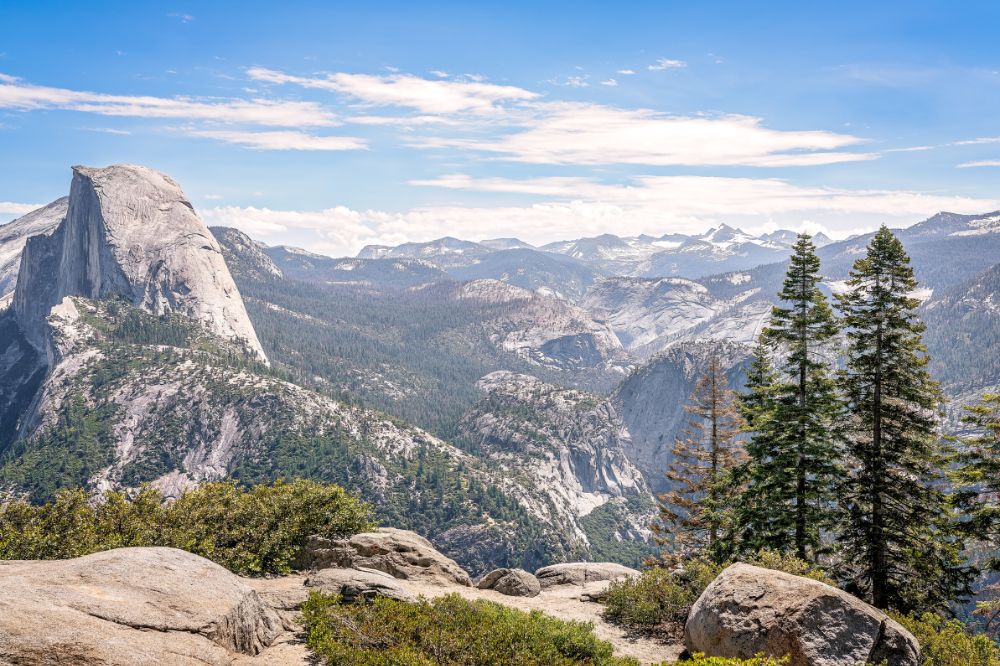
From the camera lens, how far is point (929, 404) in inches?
1259

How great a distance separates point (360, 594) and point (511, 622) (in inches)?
231

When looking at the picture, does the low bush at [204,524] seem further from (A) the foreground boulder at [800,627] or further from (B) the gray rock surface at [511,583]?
(A) the foreground boulder at [800,627]

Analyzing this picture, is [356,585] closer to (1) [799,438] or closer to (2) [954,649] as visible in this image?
(2) [954,649]

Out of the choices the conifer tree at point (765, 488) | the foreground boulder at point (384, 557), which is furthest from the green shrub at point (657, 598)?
the foreground boulder at point (384, 557)

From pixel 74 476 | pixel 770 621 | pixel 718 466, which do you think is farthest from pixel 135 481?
pixel 770 621

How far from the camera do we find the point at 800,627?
65.1ft

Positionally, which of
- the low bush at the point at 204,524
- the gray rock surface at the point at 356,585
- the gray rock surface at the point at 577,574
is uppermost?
the gray rock surface at the point at 356,585

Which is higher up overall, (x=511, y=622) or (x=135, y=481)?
(x=511, y=622)

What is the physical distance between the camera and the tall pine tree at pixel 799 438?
32.9 meters

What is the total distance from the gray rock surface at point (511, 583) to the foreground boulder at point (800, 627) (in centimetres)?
1463

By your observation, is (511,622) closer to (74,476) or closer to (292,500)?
(292,500)

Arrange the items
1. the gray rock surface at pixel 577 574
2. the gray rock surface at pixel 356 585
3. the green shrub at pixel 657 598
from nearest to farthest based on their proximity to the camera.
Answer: the gray rock surface at pixel 356 585 → the green shrub at pixel 657 598 → the gray rock surface at pixel 577 574

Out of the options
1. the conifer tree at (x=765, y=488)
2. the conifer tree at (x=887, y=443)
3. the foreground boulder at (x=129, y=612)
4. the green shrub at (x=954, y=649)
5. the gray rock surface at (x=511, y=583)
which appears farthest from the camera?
the gray rock surface at (x=511, y=583)

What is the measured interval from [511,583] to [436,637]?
A: 1692 cm
